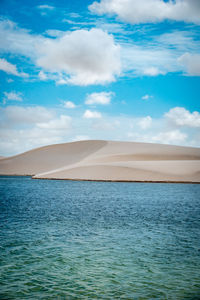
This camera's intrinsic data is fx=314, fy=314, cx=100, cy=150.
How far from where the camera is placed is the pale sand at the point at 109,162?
6689cm

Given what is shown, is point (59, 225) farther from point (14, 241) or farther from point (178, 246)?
point (178, 246)

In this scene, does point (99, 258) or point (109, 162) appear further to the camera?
point (109, 162)

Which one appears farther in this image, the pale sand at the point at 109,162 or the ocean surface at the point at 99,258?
the pale sand at the point at 109,162

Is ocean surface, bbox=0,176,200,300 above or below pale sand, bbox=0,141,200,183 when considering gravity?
below

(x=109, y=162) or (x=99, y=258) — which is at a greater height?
(x=109, y=162)

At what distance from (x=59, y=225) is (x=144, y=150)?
309ft

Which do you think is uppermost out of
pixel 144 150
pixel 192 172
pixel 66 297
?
pixel 144 150

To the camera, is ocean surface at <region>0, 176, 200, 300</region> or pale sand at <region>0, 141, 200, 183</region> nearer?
ocean surface at <region>0, 176, 200, 300</region>

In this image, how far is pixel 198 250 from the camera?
12.7m

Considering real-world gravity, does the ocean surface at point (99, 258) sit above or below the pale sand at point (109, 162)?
below

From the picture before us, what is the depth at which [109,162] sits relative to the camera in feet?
284

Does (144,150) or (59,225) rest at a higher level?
(144,150)

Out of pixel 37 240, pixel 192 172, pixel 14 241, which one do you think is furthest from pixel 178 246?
pixel 192 172

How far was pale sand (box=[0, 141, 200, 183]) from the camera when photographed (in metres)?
66.9
